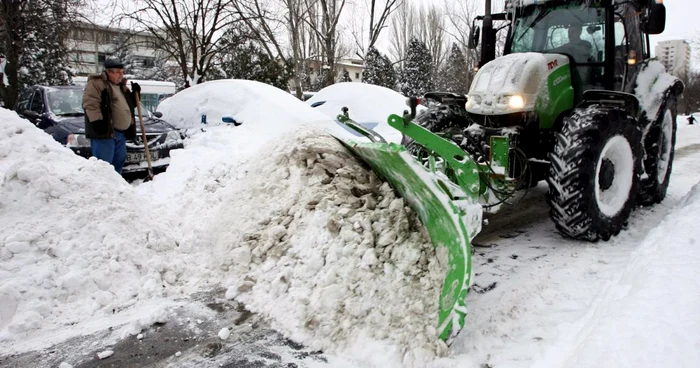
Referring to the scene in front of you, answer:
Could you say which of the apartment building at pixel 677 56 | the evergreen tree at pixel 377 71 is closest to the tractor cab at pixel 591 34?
the evergreen tree at pixel 377 71

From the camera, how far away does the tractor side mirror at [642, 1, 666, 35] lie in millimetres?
4707

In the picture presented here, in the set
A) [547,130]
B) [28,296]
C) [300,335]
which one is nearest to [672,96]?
[547,130]

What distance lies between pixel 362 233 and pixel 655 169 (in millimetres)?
4114

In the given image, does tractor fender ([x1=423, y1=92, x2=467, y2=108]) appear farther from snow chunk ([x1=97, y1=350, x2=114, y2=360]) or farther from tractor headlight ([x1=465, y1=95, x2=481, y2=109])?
snow chunk ([x1=97, y1=350, x2=114, y2=360])

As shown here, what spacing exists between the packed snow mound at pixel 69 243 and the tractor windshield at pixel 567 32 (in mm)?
4309

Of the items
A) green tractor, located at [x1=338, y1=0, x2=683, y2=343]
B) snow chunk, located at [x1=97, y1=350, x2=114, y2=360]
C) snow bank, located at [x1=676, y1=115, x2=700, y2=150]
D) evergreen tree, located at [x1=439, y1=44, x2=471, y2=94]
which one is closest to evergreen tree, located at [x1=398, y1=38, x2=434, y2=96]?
evergreen tree, located at [x1=439, y1=44, x2=471, y2=94]

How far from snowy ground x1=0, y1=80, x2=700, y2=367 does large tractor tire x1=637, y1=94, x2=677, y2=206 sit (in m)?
1.01

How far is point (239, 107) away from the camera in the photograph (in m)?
8.77

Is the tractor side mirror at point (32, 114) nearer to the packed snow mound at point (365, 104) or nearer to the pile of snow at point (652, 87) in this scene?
the packed snow mound at point (365, 104)

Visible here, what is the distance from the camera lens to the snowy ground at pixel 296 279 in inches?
103

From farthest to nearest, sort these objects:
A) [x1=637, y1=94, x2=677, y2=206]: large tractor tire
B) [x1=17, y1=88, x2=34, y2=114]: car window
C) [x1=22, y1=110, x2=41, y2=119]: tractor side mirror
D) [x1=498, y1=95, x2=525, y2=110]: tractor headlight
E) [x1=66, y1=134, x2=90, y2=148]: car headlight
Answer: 1. [x1=17, y1=88, x2=34, y2=114]: car window
2. [x1=22, y1=110, x2=41, y2=119]: tractor side mirror
3. [x1=66, y1=134, x2=90, y2=148]: car headlight
4. [x1=637, y1=94, x2=677, y2=206]: large tractor tire
5. [x1=498, y1=95, x2=525, y2=110]: tractor headlight

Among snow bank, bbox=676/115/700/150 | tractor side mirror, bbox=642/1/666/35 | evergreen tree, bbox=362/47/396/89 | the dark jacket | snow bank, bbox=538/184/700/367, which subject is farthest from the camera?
evergreen tree, bbox=362/47/396/89

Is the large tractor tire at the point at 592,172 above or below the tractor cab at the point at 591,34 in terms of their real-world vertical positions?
below

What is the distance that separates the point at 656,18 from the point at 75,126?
→ 7.59 meters
